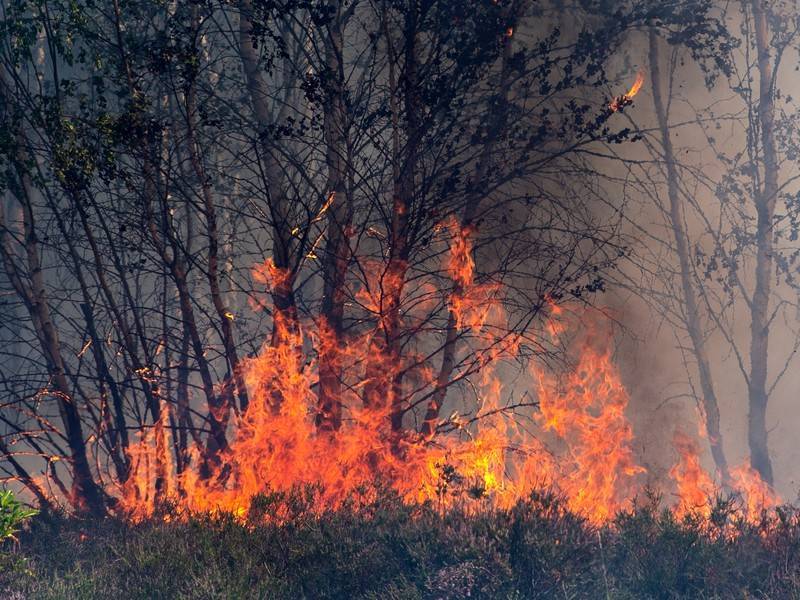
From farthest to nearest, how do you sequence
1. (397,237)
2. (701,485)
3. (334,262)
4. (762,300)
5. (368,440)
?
(762,300)
(701,485)
(334,262)
(397,237)
(368,440)

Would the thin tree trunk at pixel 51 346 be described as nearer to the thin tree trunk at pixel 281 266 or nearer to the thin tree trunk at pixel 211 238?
the thin tree trunk at pixel 211 238

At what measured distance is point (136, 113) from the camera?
9.23m

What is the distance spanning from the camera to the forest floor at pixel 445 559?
20.0 feet

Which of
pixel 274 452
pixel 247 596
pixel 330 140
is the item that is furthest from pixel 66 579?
pixel 330 140

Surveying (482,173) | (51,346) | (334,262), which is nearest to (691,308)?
(482,173)

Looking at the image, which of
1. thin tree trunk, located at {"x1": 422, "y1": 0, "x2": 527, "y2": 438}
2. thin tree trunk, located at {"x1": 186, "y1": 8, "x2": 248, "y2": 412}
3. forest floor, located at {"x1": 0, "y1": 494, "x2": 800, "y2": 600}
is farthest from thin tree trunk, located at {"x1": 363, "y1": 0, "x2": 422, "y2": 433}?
forest floor, located at {"x1": 0, "y1": 494, "x2": 800, "y2": 600}

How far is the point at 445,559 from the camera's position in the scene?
640 centimetres

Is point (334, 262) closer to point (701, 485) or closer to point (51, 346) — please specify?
point (51, 346)

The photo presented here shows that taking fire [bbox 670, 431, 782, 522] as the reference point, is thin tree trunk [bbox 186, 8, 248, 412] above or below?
above

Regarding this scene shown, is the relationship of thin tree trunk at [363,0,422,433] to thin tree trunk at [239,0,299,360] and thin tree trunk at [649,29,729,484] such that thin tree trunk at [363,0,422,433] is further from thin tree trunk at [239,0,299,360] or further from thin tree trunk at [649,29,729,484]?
thin tree trunk at [649,29,729,484]

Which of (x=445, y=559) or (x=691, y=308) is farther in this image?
(x=691, y=308)

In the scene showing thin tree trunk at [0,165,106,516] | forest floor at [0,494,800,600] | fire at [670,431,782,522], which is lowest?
forest floor at [0,494,800,600]

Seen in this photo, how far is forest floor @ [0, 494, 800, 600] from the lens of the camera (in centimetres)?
609

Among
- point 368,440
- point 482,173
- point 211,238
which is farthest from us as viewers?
point 482,173
